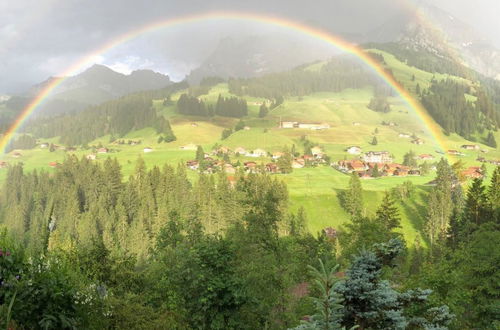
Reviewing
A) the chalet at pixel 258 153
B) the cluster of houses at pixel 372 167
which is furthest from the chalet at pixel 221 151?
the cluster of houses at pixel 372 167

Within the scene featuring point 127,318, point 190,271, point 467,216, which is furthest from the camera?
point 467,216

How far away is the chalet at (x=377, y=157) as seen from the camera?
618 ft

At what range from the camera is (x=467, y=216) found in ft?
226

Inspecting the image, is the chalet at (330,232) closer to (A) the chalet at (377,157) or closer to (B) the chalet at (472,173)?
(B) the chalet at (472,173)

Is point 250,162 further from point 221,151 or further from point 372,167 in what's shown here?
point 372,167

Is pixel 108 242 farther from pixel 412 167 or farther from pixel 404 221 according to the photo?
pixel 412 167

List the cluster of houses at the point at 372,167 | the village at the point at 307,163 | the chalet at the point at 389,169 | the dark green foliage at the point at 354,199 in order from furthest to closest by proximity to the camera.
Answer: the chalet at the point at 389,169
the village at the point at 307,163
the cluster of houses at the point at 372,167
the dark green foliage at the point at 354,199

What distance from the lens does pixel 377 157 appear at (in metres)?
192

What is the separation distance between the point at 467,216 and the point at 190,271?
64.2 m

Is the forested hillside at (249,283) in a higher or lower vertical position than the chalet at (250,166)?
higher

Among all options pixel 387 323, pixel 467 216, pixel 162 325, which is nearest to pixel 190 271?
pixel 162 325

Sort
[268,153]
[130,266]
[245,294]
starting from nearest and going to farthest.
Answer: [245,294]
[130,266]
[268,153]

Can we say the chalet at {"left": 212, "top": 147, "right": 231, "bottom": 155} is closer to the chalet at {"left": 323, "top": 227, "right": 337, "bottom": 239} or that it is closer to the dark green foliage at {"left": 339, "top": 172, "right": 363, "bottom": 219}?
the dark green foliage at {"left": 339, "top": 172, "right": 363, "bottom": 219}

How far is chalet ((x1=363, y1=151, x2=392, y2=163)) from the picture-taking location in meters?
188
